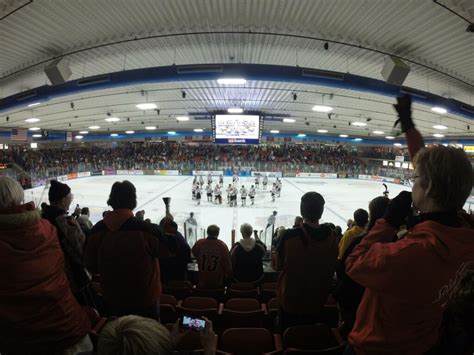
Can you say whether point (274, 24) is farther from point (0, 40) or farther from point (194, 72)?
point (0, 40)

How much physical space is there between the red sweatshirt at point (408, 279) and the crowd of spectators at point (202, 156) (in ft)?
98.1

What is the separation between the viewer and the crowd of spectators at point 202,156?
32.2 meters

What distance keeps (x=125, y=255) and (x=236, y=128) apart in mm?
14237

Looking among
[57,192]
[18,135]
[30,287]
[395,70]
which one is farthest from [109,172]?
[30,287]

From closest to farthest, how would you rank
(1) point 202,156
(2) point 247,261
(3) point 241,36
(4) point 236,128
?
(2) point 247,261 → (3) point 241,36 → (4) point 236,128 → (1) point 202,156

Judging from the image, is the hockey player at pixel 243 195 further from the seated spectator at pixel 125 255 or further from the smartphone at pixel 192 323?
the smartphone at pixel 192 323

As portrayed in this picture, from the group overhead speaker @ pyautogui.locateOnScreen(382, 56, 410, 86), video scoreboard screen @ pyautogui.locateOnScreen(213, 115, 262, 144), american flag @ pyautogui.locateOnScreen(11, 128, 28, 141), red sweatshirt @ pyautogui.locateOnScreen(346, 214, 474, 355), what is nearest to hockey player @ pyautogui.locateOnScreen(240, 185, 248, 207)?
video scoreboard screen @ pyautogui.locateOnScreen(213, 115, 262, 144)

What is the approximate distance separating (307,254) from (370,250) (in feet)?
3.77

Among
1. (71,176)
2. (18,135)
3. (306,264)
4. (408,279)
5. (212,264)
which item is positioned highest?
(18,135)

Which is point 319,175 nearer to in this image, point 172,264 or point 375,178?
point 375,178

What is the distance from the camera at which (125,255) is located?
2.22 metres

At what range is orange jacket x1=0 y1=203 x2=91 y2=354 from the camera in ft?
4.89

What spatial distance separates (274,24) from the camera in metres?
6.79

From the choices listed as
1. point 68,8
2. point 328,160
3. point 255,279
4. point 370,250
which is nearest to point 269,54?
point 68,8
